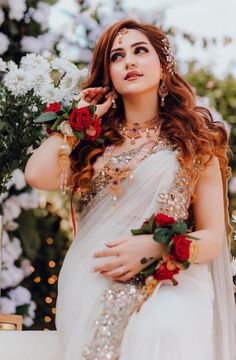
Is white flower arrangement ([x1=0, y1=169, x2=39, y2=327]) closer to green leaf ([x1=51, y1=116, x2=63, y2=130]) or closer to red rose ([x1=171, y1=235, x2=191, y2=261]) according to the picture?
green leaf ([x1=51, y1=116, x2=63, y2=130])

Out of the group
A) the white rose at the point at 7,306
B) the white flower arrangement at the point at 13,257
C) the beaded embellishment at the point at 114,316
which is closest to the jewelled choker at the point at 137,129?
the beaded embellishment at the point at 114,316

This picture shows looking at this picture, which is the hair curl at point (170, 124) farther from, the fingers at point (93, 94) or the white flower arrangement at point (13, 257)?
the white flower arrangement at point (13, 257)

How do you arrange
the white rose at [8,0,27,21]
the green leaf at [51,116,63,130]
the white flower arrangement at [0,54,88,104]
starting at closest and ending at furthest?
1. the green leaf at [51,116,63,130]
2. the white flower arrangement at [0,54,88,104]
3. the white rose at [8,0,27,21]

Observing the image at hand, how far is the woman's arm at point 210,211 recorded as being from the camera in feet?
9.64

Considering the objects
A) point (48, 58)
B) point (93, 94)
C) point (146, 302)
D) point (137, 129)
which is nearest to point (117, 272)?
point (146, 302)

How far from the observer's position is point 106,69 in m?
3.28

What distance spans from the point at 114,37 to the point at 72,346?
1.20m

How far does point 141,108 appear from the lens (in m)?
3.26

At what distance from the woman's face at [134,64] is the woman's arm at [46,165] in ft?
1.12

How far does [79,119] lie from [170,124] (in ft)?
1.26

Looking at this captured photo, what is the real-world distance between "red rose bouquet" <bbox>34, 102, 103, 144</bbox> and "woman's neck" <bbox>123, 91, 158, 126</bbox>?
0.70 ft

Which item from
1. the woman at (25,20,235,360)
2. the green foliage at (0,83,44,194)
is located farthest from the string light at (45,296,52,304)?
the woman at (25,20,235,360)

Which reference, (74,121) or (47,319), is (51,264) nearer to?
(47,319)

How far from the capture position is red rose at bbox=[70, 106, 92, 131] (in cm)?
300
